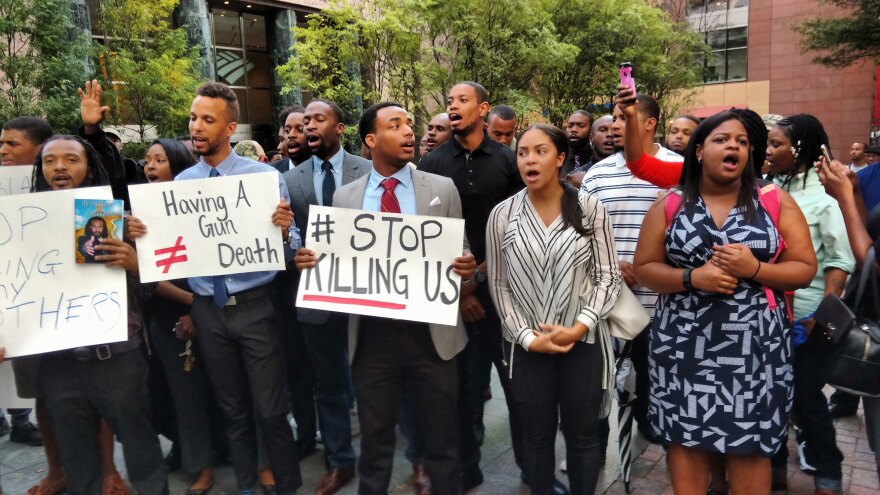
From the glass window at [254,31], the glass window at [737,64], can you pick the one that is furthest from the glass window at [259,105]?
the glass window at [737,64]

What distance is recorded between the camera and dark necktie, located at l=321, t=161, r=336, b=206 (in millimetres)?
4219

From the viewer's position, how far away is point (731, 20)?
124ft

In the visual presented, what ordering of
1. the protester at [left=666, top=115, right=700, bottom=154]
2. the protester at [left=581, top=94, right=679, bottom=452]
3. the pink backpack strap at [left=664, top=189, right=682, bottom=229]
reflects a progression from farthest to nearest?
1. the protester at [left=666, top=115, right=700, bottom=154]
2. the protester at [left=581, top=94, right=679, bottom=452]
3. the pink backpack strap at [left=664, top=189, right=682, bottom=229]

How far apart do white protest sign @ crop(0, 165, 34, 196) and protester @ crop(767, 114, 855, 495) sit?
4727mm

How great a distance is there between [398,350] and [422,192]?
869mm

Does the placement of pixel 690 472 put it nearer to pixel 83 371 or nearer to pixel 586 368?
pixel 586 368

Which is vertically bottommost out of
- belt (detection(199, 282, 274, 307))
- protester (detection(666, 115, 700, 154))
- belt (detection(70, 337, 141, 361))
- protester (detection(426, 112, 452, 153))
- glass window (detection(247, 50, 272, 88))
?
belt (detection(70, 337, 141, 361))

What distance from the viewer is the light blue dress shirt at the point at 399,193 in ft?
11.3

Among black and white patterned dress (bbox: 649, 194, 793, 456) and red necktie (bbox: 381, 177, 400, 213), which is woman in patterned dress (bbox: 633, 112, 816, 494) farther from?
red necktie (bbox: 381, 177, 400, 213)

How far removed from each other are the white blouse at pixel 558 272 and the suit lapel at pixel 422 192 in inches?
18.4

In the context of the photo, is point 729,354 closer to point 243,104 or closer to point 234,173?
point 234,173

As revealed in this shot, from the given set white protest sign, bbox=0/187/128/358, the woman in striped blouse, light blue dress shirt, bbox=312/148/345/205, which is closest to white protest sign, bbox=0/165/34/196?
white protest sign, bbox=0/187/128/358

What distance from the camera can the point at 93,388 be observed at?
10.8ft

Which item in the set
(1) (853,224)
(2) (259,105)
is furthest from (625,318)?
(2) (259,105)
